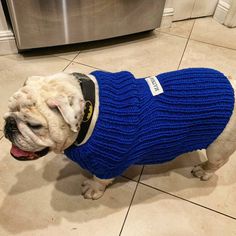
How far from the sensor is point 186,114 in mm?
843

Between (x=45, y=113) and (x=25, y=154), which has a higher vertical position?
(x=45, y=113)

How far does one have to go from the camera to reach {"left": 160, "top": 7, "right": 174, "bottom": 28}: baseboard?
194cm

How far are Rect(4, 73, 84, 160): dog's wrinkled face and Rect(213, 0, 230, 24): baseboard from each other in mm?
1675

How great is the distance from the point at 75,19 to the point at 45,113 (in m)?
1.02

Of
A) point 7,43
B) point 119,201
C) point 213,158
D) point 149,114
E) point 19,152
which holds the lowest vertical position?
point 119,201

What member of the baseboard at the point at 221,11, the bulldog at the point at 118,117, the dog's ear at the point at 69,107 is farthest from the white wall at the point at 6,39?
the baseboard at the point at 221,11

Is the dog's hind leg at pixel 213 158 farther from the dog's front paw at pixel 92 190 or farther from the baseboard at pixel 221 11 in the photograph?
the baseboard at pixel 221 11

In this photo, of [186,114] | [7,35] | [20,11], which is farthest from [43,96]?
[7,35]

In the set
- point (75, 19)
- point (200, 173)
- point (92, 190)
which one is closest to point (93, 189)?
point (92, 190)

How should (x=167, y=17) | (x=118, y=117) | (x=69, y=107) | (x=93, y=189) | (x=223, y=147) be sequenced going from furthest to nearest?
(x=167, y=17), (x=93, y=189), (x=223, y=147), (x=118, y=117), (x=69, y=107)

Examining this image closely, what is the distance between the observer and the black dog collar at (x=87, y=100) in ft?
2.51

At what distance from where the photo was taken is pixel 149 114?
834 millimetres

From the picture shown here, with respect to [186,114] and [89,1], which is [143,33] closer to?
[89,1]

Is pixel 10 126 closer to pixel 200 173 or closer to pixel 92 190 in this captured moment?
pixel 92 190
